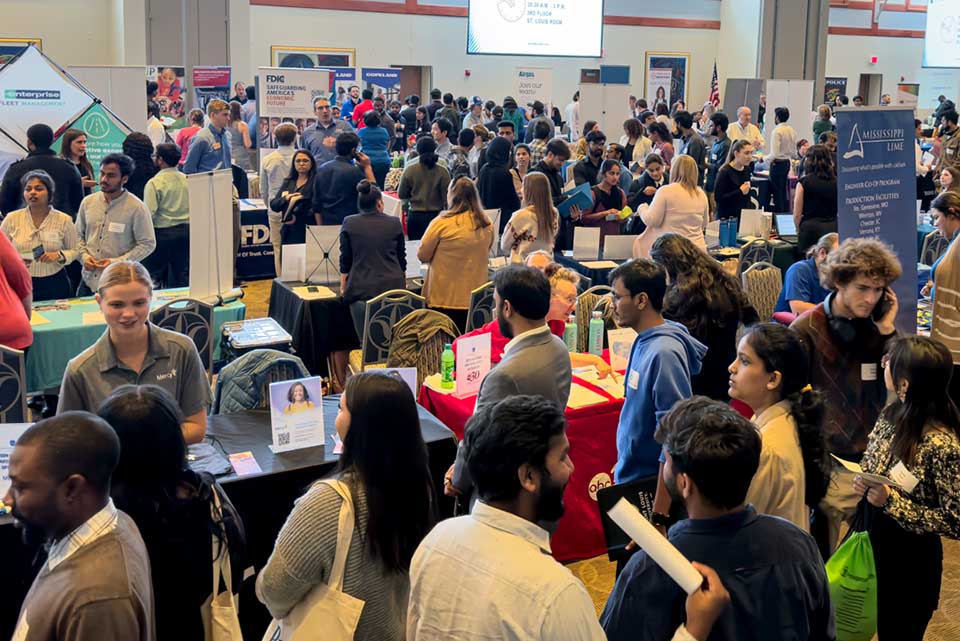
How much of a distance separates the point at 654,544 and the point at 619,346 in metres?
2.91

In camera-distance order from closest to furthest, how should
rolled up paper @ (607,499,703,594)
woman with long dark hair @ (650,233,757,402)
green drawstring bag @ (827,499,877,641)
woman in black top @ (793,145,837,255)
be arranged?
rolled up paper @ (607,499,703,594) → green drawstring bag @ (827,499,877,641) → woman with long dark hair @ (650,233,757,402) → woman in black top @ (793,145,837,255)

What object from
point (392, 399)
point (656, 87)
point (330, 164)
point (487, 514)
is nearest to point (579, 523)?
point (392, 399)

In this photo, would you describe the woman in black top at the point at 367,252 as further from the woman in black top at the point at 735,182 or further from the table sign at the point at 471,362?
the woman in black top at the point at 735,182

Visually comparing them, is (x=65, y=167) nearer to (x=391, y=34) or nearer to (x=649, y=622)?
(x=649, y=622)

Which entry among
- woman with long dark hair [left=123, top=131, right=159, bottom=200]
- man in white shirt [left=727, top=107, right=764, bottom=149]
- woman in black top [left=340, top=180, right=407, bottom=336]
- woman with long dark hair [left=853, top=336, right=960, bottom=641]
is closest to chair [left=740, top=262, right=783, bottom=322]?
woman in black top [left=340, top=180, right=407, bottom=336]

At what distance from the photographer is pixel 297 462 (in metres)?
3.31

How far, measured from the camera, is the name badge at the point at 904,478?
9.05ft

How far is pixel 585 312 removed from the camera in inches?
202

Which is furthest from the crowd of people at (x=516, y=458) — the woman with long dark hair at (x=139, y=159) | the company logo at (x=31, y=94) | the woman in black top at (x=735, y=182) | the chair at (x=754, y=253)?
the woman in black top at (x=735, y=182)

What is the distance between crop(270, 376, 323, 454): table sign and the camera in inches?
131

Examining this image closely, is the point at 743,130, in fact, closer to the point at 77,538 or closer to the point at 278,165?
the point at 278,165

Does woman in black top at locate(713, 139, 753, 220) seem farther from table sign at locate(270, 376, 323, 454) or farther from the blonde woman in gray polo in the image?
the blonde woman in gray polo

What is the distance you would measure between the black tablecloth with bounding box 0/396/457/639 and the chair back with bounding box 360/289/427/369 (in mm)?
1581

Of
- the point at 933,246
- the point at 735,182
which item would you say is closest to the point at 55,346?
the point at 735,182
